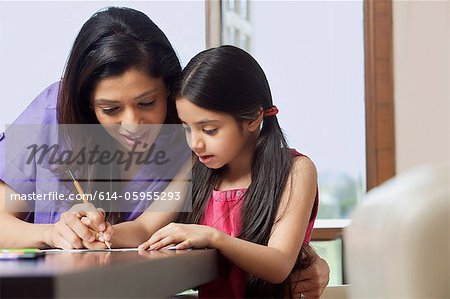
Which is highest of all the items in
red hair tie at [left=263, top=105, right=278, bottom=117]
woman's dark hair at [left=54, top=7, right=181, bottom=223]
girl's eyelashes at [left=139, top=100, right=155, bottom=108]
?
woman's dark hair at [left=54, top=7, right=181, bottom=223]

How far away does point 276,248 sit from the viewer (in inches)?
53.7

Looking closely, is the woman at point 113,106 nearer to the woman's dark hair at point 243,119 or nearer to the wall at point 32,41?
the woman's dark hair at point 243,119

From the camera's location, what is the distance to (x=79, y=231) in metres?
1.30

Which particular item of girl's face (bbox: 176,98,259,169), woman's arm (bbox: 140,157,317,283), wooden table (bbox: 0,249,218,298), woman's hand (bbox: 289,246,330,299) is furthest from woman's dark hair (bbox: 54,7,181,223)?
wooden table (bbox: 0,249,218,298)

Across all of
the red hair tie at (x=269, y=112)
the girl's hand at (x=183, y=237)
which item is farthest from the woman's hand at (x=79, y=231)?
the red hair tie at (x=269, y=112)

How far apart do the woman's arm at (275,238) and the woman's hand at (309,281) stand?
0.10m

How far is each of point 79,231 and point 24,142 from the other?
1.70 feet

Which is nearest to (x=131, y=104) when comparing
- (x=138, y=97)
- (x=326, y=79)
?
(x=138, y=97)

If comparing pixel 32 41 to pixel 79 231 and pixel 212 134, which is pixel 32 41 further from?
pixel 79 231

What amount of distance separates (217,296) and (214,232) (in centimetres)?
15

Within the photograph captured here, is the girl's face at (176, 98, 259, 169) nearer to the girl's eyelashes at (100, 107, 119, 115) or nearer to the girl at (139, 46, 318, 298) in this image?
the girl at (139, 46, 318, 298)

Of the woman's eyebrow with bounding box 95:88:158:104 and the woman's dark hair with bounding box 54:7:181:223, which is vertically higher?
the woman's dark hair with bounding box 54:7:181:223

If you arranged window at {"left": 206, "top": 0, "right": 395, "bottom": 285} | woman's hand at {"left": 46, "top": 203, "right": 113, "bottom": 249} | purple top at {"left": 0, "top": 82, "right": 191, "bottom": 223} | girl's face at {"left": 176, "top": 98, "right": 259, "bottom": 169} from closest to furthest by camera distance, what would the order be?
woman's hand at {"left": 46, "top": 203, "right": 113, "bottom": 249} < girl's face at {"left": 176, "top": 98, "right": 259, "bottom": 169} < purple top at {"left": 0, "top": 82, "right": 191, "bottom": 223} < window at {"left": 206, "top": 0, "right": 395, "bottom": 285}

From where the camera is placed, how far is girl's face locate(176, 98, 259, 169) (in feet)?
5.06
